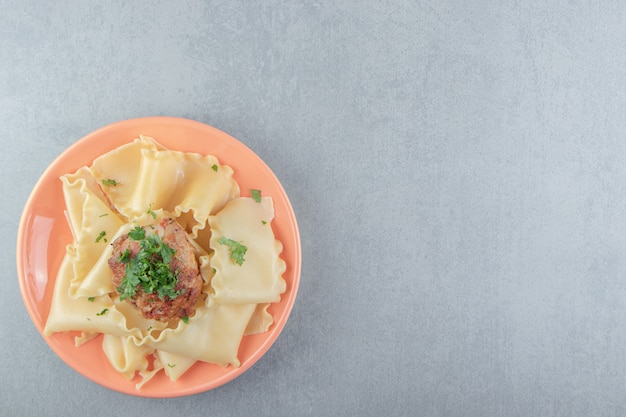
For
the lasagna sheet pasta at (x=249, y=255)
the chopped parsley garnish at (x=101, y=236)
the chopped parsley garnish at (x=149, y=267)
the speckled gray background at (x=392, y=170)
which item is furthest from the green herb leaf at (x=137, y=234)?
the speckled gray background at (x=392, y=170)

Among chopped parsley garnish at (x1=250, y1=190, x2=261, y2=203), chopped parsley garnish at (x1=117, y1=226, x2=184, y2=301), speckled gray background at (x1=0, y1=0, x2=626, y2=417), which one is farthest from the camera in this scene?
speckled gray background at (x1=0, y1=0, x2=626, y2=417)

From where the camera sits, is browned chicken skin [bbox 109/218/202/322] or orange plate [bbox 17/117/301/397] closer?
browned chicken skin [bbox 109/218/202/322]

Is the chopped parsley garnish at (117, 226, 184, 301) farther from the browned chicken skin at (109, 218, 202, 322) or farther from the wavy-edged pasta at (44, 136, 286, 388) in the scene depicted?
the wavy-edged pasta at (44, 136, 286, 388)

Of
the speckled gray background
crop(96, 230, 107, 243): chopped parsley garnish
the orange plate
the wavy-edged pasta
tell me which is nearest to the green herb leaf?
the wavy-edged pasta

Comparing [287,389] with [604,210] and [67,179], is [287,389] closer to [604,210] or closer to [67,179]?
[67,179]

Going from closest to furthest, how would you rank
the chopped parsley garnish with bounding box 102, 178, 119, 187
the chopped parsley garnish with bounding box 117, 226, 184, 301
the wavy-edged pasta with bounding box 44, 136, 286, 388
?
1. the chopped parsley garnish with bounding box 117, 226, 184, 301
2. the wavy-edged pasta with bounding box 44, 136, 286, 388
3. the chopped parsley garnish with bounding box 102, 178, 119, 187

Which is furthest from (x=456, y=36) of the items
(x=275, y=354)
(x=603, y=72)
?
(x=275, y=354)
